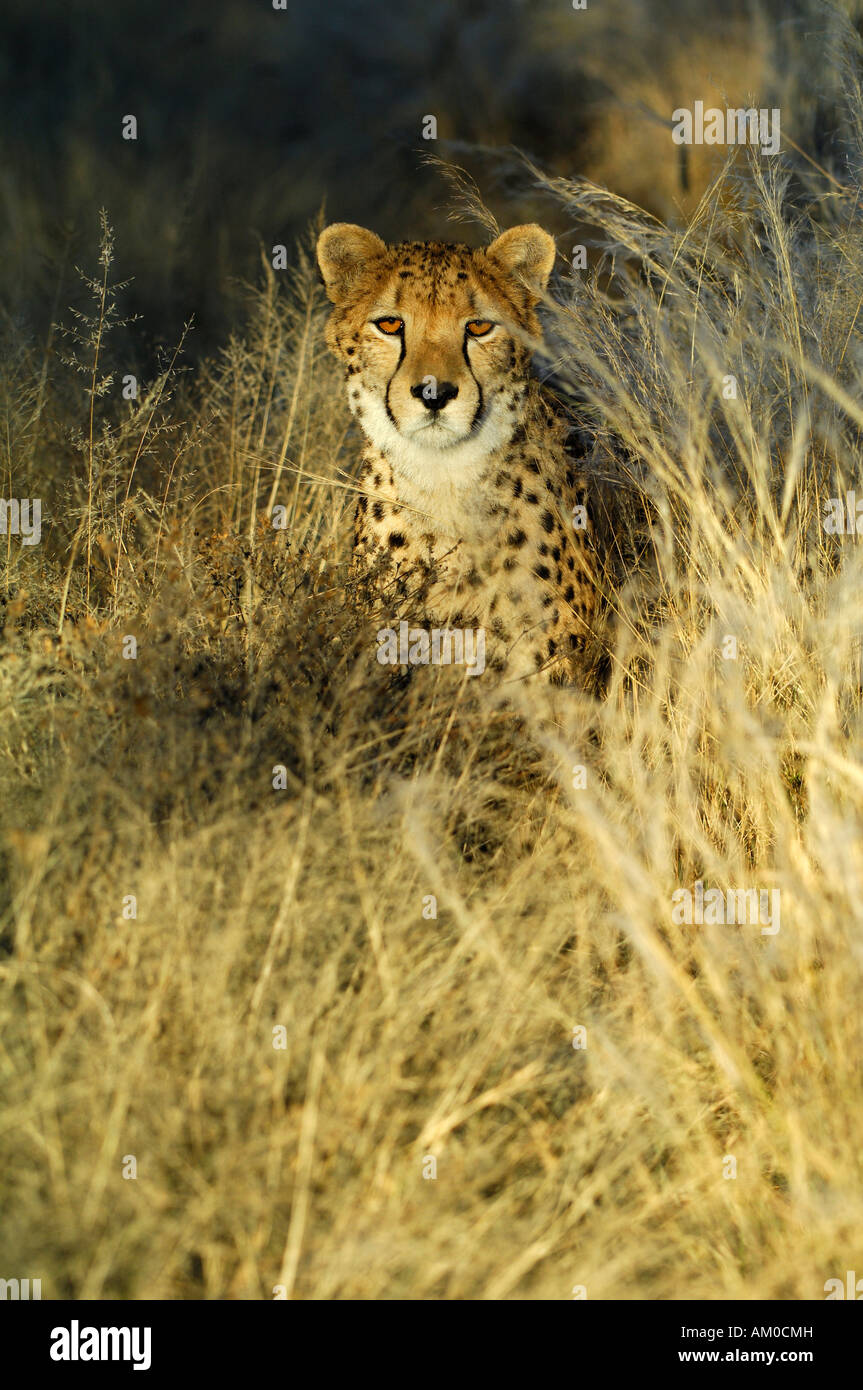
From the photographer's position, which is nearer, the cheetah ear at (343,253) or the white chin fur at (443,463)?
the white chin fur at (443,463)

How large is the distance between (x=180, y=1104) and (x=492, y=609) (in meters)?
1.77

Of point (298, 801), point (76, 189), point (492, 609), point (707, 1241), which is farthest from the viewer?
point (76, 189)

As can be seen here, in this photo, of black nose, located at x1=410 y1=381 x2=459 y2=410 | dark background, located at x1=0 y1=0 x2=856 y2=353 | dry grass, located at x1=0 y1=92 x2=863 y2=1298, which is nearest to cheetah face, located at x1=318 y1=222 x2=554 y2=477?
black nose, located at x1=410 y1=381 x2=459 y2=410

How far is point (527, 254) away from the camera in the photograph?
348 centimetres

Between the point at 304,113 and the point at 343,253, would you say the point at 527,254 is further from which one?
the point at 304,113

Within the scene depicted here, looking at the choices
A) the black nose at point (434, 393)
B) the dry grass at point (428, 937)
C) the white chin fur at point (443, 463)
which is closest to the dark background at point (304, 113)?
the white chin fur at point (443, 463)

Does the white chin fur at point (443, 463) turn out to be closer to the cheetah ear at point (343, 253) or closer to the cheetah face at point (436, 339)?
the cheetah face at point (436, 339)

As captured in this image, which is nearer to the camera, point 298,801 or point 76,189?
point 298,801

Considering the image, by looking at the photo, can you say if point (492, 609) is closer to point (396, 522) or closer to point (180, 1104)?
point (396, 522)

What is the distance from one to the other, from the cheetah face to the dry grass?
25cm

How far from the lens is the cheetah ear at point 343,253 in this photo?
343 cm

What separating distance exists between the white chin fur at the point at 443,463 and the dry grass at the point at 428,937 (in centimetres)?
35
